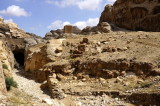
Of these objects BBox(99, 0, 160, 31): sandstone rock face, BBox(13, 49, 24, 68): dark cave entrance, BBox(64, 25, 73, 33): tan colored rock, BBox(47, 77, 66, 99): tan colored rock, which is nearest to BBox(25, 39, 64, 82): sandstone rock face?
BBox(47, 77, 66, 99): tan colored rock

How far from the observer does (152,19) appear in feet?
136

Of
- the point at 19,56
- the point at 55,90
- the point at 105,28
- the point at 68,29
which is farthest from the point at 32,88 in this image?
the point at 68,29

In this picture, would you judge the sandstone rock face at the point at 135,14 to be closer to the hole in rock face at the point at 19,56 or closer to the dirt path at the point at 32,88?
the hole in rock face at the point at 19,56

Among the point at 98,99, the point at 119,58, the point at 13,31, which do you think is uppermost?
the point at 13,31

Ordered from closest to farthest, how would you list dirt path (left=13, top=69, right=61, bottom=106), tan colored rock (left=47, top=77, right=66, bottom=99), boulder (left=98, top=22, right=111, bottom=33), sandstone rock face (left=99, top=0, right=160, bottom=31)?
dirt path (left=13, top=69, right=61, bottom=106), tan colored rock (left=47, top=77, right=66, bottom=99), boulder (left=98, top=22, right=111, bottom=33), sandstone rock face (left=99, top=0, right=160, bottom=31)

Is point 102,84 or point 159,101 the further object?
point 102,84

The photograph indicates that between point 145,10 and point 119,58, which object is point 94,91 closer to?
point 119,58

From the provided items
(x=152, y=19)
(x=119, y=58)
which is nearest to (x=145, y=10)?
(x=152, y=19)

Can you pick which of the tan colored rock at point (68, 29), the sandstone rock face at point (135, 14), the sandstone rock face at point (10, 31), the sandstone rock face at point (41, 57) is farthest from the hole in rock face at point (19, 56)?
the sandstone rock face at point (135, 14)

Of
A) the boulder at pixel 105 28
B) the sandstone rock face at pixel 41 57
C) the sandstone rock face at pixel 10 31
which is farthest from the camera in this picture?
the sandstone rock face at pixel 10 31

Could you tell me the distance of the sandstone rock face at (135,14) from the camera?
4156cm

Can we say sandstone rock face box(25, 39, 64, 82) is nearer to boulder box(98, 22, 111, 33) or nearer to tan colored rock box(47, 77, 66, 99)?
tan colored rock box(47, 77, 66, 99)

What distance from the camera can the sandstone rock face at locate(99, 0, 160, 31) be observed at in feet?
136

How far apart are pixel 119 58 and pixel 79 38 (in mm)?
10438
